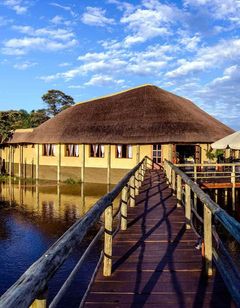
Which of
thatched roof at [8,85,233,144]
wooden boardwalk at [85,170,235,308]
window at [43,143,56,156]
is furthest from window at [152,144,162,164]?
wooden boardwalk at [85,170,235,308]

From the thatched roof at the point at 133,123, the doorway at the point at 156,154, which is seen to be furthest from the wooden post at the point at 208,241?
the doorway at the point at 156,154

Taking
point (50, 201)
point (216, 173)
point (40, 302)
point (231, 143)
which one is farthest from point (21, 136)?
point (40, 302)

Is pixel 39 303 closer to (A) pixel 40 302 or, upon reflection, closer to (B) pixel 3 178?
(A) pixel 40 302

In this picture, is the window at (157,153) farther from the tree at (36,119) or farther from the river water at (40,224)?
the tree at (36,119)

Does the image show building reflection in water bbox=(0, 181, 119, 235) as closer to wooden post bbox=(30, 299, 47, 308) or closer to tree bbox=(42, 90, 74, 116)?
wooden post bbox=(30, 299, 47, 308)

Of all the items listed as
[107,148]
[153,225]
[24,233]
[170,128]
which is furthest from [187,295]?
[107,148]

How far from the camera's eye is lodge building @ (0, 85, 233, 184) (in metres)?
28.0

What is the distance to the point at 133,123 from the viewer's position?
29.6 meters

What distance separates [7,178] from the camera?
3719 cm

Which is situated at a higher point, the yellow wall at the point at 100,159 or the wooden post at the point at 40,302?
the yellow wall at the point at 100,159

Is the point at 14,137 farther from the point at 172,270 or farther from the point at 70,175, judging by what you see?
the point at 172,270

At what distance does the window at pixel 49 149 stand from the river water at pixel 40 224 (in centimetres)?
358

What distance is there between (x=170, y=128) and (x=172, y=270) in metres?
23.3

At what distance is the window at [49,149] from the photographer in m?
34.5
